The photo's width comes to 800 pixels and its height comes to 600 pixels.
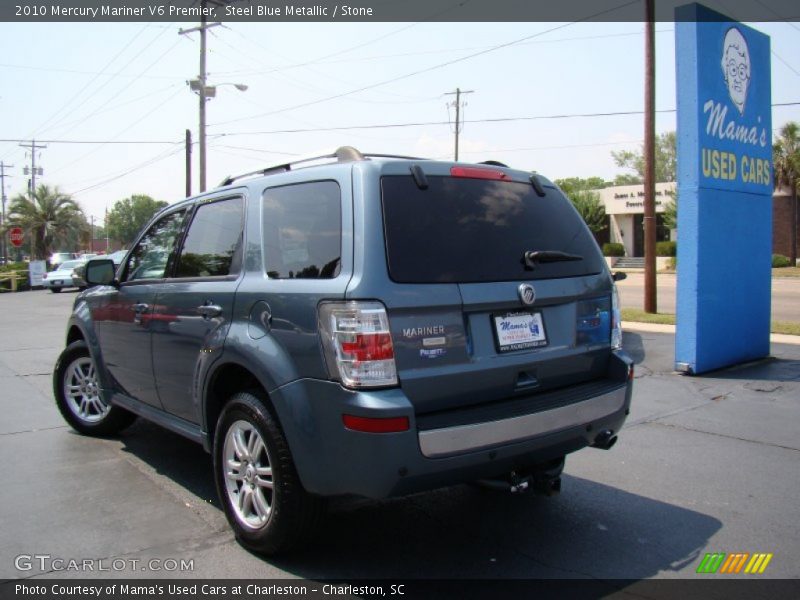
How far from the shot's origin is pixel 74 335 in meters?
5.99

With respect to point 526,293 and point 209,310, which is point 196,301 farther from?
point 526,293

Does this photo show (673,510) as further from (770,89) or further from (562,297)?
(770,89)

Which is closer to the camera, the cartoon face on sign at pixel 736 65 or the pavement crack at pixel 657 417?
the pavement crack at pixel 657 417

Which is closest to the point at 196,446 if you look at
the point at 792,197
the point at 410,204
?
the point at 410,204

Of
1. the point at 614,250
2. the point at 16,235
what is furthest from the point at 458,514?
the point at 614,250

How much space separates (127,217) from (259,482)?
137 m

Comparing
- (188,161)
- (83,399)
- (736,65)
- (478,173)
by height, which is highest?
(188,161)

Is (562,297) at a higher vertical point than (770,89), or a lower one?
lower

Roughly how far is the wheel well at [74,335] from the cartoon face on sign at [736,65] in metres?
7.66

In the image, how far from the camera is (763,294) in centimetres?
890

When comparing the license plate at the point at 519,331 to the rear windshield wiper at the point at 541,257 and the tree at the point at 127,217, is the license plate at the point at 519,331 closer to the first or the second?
the rear windshield wiper at the point at 541,257

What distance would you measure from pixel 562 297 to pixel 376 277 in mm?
1121

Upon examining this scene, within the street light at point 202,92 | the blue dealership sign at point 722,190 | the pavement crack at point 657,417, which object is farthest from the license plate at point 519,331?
the street light at point 202,92

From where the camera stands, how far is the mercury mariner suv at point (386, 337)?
2.96 meters
